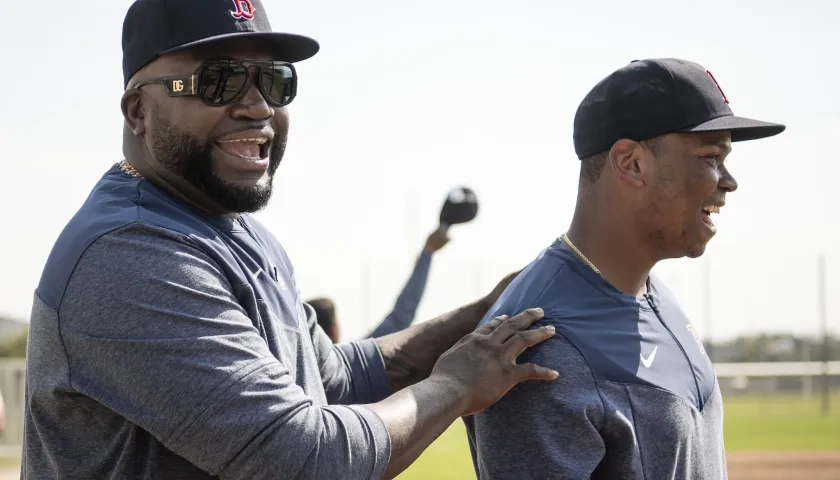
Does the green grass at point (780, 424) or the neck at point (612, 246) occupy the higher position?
the neck at point (612, 246)

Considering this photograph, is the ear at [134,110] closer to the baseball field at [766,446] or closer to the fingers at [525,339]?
the fingers at [525,339]

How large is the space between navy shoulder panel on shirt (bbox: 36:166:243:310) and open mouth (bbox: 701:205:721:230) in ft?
4.83

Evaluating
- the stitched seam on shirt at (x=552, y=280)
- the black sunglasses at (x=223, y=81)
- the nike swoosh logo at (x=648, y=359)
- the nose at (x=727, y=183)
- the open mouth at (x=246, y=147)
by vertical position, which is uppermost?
the black sunglasses at (x=223, y=81)

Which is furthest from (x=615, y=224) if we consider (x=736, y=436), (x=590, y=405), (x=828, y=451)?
(x=736, y=436)

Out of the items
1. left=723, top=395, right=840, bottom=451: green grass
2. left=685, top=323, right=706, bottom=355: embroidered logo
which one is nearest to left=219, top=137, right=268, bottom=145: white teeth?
left=685, top=323, right=706, bottom=355: embroidered logo

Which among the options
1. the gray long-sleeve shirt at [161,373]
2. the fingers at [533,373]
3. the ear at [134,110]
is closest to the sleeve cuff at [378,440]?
the gray long-sleeve shirt at [161,373]

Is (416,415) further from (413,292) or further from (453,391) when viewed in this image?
(413,292)

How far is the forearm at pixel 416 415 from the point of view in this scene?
278 centimetres

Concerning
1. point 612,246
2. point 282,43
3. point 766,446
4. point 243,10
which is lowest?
point 766,446

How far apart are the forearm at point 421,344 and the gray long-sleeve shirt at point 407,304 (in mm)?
1405

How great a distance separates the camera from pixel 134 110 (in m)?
3.13

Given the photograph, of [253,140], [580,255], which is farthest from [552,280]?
[253,140]

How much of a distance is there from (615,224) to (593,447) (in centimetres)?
74

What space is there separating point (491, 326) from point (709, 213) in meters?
0.78
